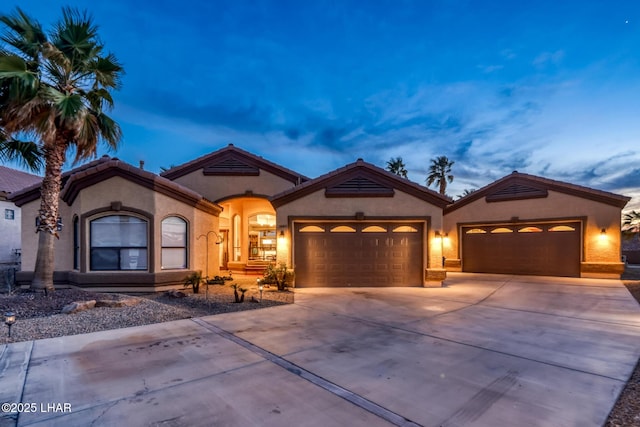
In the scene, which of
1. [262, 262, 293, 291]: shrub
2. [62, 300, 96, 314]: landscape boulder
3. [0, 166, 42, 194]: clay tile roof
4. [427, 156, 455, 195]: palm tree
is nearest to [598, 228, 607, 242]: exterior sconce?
[262, 262, 293, 291]: shrub

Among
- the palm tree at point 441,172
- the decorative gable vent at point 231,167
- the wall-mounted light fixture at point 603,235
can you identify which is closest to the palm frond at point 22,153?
the decorative gable vent at point 231,167

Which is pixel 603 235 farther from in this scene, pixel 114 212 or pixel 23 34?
pixel 23 34

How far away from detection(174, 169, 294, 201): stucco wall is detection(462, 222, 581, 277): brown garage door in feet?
36.9

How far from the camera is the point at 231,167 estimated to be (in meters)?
16.6

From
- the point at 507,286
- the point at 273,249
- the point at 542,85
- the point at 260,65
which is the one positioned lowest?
the point at 507,286

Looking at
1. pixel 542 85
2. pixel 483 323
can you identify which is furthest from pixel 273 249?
pixel 542 85

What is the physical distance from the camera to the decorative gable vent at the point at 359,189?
41.8ft

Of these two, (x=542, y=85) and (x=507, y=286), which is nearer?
(x=507, y=286)

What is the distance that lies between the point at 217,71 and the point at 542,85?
30.2 meters

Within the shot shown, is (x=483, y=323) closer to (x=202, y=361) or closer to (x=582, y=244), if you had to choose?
(x=202, y=361)

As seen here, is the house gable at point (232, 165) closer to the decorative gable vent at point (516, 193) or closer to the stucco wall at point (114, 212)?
the stucco wall at point (114, 212)

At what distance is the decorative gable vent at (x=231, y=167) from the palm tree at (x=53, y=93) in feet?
20.2

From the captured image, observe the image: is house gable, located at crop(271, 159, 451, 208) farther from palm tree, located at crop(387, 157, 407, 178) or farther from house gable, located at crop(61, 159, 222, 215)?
palm tree, located at crop(387, 157, 407, 178)

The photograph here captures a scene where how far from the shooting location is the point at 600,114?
17.6m
